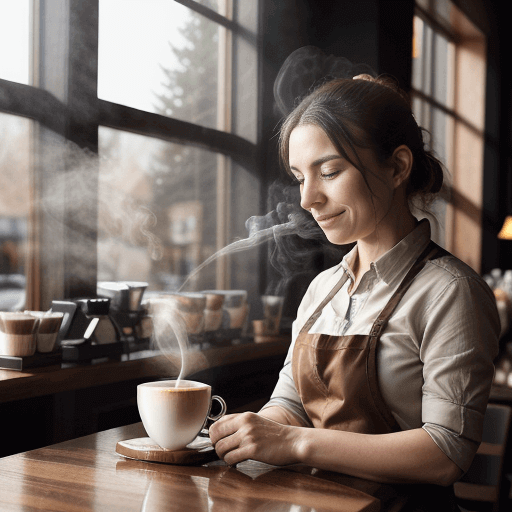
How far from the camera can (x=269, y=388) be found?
A: 2578 mm

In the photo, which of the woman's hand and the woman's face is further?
the woman's face

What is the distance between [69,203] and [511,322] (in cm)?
422

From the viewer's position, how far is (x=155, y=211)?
7.47 feet

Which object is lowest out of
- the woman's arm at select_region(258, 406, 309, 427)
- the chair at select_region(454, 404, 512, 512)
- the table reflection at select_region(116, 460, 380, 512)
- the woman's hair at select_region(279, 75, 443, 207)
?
the chair at select_region(454, 404, 512, 512)

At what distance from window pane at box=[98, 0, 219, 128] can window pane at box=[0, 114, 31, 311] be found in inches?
12.2

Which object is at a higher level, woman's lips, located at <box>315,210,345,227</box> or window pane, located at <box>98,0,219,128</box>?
window pane, located at <box>98,0,219,128</box>

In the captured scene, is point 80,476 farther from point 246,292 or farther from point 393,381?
point 246,292

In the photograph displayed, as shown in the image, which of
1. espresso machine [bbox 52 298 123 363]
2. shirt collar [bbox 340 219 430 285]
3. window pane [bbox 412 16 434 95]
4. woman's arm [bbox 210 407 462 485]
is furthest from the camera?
window pane [bbox 412 16 434 95]

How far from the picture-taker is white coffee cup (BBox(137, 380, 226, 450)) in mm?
956

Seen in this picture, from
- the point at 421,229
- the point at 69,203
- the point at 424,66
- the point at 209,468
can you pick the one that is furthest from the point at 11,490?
the point at 424,66

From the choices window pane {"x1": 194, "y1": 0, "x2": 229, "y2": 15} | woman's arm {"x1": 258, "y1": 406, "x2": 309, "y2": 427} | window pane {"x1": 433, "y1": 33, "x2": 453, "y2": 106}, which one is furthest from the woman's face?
window pane {"x1": 433, "y1": 33, "x2": 453, "y2": 106}

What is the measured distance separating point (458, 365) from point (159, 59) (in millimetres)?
1673

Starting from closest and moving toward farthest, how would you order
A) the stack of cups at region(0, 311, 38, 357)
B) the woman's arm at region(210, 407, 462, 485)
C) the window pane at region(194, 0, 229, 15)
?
the woman's arm at region(210, 407, 462, 485)
the stack of cups at region(0, 311, 38, 357)
the window pane at region(194, 0, 229, 15)

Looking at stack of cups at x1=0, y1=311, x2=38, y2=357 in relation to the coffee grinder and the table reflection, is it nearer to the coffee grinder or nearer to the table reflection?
the coffee grinder
